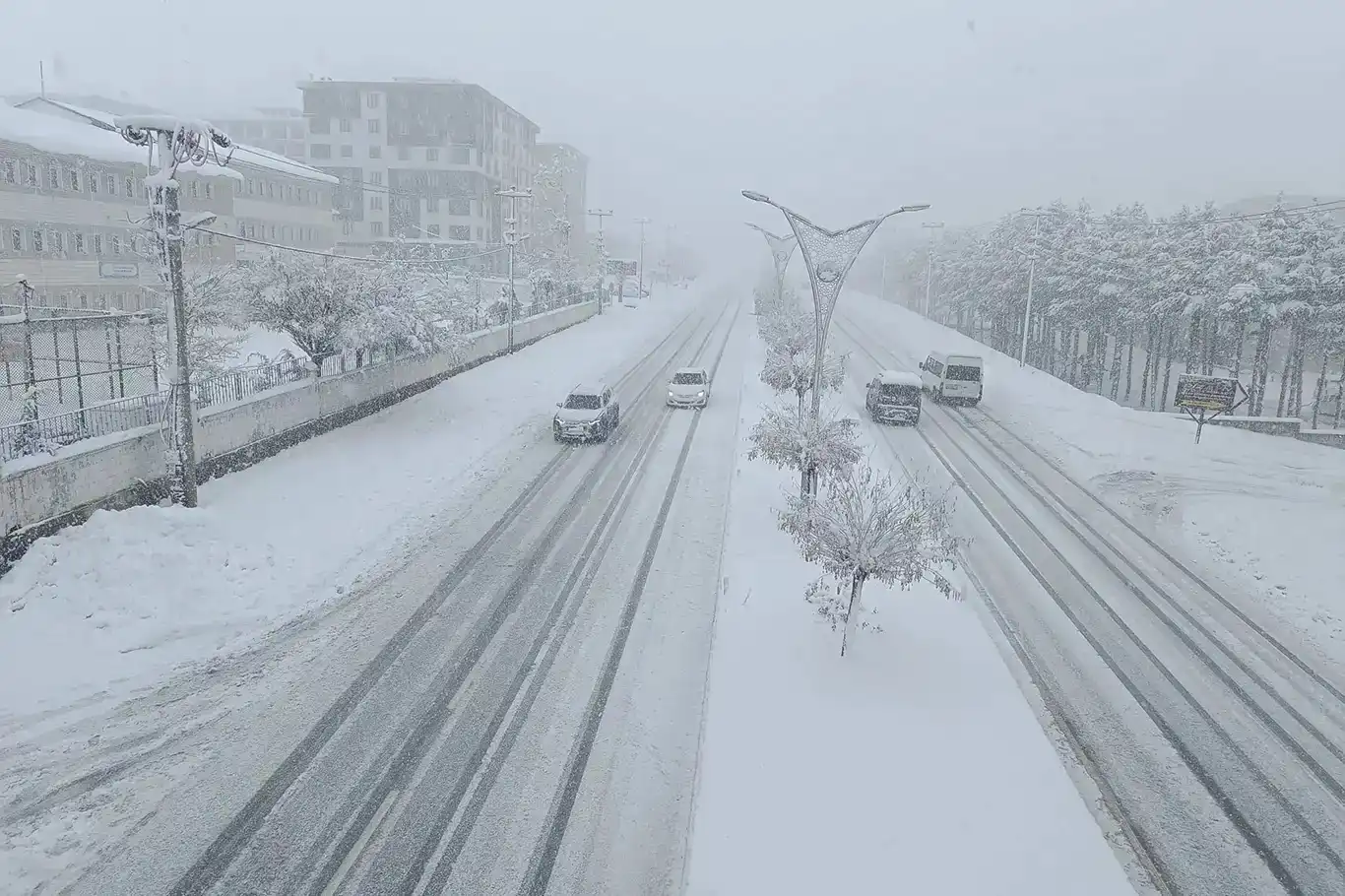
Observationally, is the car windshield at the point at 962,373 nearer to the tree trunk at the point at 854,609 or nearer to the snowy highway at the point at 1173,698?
the snowy highway at the point at 1173,698

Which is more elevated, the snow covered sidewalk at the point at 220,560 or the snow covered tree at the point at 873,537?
the snow covered tree at the point at 873,537

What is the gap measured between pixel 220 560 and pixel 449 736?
770 cm

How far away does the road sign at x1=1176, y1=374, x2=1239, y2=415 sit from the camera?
107ft

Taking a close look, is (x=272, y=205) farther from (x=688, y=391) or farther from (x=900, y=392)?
(x=900, y=392)

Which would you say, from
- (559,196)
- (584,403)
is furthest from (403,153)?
(584,403)

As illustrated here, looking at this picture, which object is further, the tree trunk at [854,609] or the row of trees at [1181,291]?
the row of trees at [1181,291]

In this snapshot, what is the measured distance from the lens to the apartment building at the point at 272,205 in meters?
51.4

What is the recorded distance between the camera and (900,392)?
33.8m

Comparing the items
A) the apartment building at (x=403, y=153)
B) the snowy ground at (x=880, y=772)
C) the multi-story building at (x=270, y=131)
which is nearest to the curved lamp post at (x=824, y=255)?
the snowy ground at (x=880, y=772)

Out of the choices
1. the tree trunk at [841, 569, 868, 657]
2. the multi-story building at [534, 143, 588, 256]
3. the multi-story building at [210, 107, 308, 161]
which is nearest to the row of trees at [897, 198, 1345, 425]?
the tree trunk at [841, 569, 868, 657]

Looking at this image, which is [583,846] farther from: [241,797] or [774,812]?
[241,797]

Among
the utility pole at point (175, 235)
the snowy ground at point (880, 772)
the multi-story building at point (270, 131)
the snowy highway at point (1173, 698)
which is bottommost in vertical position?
the snowy highway at point (1173, 698)

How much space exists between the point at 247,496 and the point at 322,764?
1096 cm

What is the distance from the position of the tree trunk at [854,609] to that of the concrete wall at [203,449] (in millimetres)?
13525
